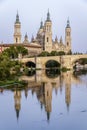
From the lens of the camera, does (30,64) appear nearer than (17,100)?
No

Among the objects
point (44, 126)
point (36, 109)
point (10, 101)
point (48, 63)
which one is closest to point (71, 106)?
point (36, 109)

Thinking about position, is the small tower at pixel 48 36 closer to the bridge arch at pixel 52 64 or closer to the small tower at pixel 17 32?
the small tower at pixel 17 32

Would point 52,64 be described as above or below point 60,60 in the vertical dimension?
below

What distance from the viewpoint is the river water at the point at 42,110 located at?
46.1ft

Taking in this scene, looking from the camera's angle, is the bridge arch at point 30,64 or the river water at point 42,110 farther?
the bridge arch at point 30,64

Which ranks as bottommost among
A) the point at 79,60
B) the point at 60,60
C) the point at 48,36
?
the point at 79,60

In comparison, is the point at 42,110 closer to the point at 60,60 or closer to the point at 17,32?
the point at 60,60

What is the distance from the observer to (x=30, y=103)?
60.6 ft

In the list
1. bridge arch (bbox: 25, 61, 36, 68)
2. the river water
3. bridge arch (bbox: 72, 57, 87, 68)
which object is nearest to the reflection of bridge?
bridge arch (bbox: 72, 57, 87, 68)

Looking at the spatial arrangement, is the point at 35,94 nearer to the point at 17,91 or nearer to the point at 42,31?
the point at 17,91

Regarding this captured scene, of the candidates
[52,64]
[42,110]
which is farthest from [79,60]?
[42,110]

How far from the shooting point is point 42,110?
16.6 metres

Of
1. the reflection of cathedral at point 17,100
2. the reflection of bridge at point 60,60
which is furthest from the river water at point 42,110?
the reflection of bridge at point 60,60

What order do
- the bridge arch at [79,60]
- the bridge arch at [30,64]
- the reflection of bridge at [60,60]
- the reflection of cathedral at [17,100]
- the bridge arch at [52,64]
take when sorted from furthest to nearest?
1. the bridge arch at [52,64]
2. the bridge arch at [30,64]
3. the bridge arch at [79,60]
4. the reflection of bridge at [60,60]
5. the reflection of cathedral at [17,100]
